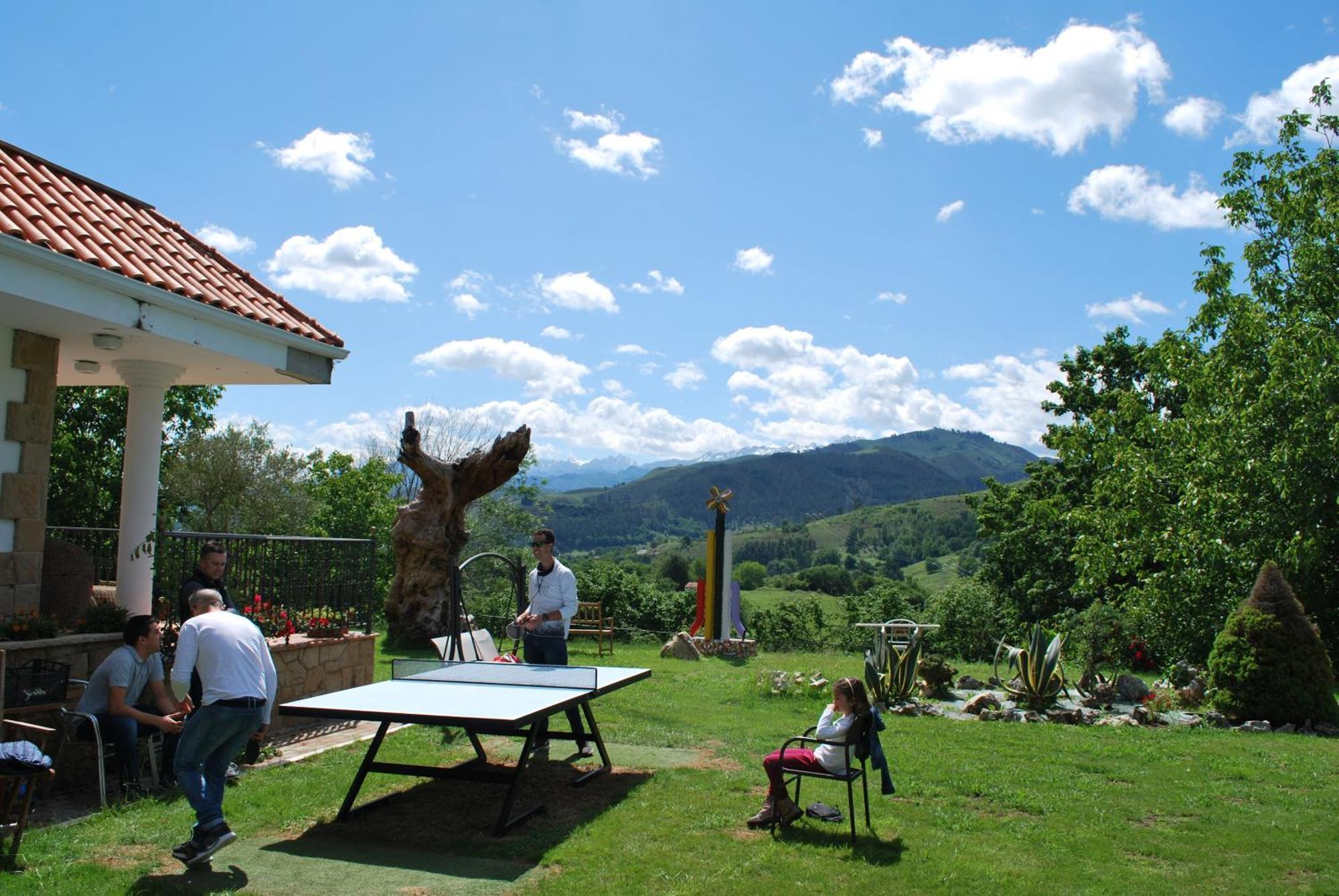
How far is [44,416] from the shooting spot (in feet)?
24.5

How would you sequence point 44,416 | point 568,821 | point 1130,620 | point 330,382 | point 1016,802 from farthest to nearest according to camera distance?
1. point 1130,620
2. point 330,382
3. point 44,416
4. point 1016,802
5. point 568,821

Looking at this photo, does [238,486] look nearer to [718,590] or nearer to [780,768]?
[718,590]

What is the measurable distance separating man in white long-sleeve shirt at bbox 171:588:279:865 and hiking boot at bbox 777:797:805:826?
9.90 ft

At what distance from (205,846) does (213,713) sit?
66 cm

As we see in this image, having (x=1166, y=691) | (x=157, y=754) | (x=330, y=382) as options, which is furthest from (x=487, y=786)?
(x=1166, y=691)

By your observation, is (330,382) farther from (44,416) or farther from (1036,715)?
(1036,715)

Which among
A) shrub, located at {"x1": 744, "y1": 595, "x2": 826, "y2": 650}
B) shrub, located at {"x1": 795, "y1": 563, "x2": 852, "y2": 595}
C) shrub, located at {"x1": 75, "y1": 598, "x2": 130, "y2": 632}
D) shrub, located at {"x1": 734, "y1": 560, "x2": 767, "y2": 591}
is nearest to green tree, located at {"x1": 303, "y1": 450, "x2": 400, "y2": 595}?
shrub, located at {"x1": 744, "y1": 595, "x2": 826, "y2": 650}

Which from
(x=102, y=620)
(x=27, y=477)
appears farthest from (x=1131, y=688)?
(x=27, y=477)

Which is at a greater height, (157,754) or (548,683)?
(548,683)

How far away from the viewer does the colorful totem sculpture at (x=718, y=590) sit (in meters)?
19.4

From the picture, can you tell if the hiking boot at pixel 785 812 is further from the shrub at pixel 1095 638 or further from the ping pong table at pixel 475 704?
the shrub at pixel 1095 638

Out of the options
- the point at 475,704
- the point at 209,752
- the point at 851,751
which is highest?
the point at 475,704

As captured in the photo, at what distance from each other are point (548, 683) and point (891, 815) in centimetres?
247

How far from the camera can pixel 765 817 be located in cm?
585
